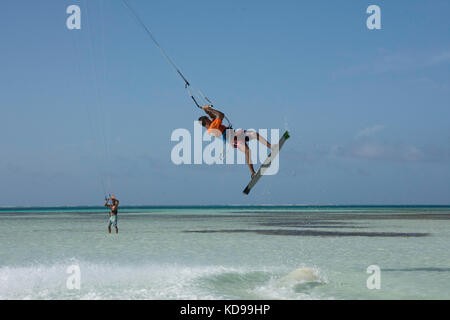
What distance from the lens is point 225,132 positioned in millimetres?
14109

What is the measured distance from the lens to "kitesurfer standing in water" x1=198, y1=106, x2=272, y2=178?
1388 centimetres

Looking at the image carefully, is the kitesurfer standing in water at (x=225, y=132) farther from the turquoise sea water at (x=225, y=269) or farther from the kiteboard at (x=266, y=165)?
the turquoise sea water at (x=225, y=269)

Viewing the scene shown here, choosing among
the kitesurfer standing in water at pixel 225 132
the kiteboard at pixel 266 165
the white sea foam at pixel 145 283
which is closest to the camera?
the white sea foam at pixel 145 283

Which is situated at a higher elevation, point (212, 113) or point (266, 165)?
point (212, 113)

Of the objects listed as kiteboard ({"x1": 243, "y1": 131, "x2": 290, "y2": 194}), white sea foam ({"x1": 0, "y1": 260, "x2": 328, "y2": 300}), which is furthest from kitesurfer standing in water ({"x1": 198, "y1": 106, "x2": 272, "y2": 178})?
white sea foam ({"x1": 0, "y1": 260, "x2": 328, "y2": 300})

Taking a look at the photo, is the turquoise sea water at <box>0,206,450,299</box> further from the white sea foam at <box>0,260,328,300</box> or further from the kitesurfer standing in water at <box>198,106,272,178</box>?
the kitesurfer standing in water at <box>198,106,272,178</box>

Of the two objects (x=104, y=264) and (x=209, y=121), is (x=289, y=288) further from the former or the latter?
(x=104, y=264)

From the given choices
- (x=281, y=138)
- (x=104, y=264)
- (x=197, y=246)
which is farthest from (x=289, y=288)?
(x=197, y=246)

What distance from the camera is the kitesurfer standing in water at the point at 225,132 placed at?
546 inches

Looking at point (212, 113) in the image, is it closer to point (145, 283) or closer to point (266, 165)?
point (266, 165)

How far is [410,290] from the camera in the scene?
14.2 meters

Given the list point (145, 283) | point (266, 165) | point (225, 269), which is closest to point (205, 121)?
point (266, 165)

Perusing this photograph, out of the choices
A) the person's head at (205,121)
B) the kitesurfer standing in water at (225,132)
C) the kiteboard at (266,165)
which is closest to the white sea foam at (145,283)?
the kiteboard at (266,165)

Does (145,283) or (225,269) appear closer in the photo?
(145,283)
